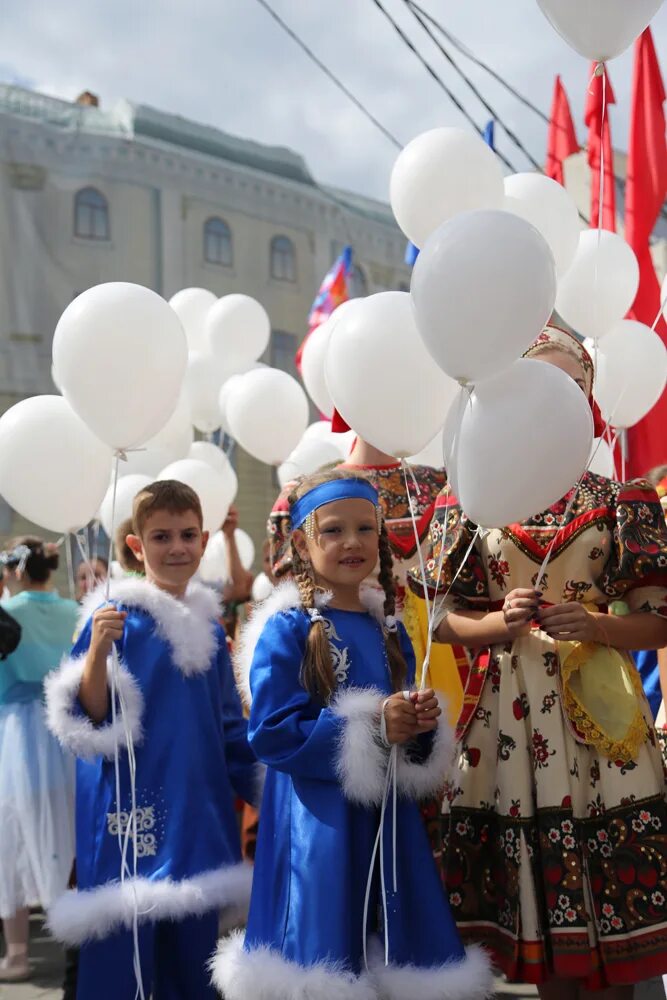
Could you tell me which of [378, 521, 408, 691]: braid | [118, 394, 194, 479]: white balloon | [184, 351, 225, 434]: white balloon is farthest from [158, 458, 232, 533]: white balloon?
[378, 521, 408, 691]: braid

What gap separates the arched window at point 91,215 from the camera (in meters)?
14.4

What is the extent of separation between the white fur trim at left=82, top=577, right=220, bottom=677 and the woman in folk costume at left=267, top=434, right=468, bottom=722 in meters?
0.29

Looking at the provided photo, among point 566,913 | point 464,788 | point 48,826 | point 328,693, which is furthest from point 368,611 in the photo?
point 48,826

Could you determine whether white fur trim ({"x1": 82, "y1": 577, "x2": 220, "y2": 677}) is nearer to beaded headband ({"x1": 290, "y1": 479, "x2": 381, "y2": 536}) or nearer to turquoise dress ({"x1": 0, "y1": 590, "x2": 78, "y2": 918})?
beaded headband ({"x1": 290, "y1": 479, "x2": 381, "y2": 536})

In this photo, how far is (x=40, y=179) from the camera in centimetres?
1409

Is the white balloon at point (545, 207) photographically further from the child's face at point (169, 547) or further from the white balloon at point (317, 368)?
the child's face at point (169, 547)

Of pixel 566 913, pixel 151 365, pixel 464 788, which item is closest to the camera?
pixel 566 913

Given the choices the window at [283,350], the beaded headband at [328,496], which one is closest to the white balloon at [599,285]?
the beaded headband at [328,496]

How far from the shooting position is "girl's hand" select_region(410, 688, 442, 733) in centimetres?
229

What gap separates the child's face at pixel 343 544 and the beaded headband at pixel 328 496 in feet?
0.05

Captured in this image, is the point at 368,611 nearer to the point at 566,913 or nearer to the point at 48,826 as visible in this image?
the point at 566,913

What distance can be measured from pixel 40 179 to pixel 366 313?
494 inches

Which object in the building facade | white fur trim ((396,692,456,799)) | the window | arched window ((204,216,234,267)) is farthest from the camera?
the window

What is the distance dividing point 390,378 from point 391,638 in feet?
2.23
